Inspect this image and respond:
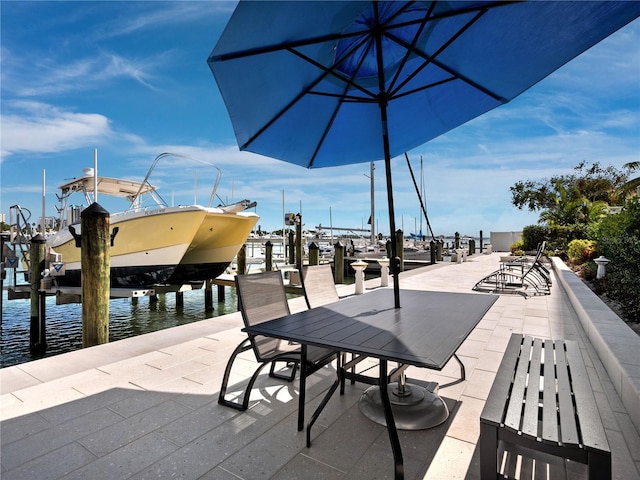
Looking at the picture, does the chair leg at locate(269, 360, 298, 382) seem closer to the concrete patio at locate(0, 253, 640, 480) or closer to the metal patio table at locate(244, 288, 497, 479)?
the concrete patio at locate(0, 253, 640, 480)

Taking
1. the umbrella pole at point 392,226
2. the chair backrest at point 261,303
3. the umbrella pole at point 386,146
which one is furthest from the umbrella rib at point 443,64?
the chair backrest at point 261,303

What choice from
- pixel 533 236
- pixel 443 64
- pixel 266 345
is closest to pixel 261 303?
pixel 266 345

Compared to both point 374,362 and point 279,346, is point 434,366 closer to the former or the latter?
point 279,346

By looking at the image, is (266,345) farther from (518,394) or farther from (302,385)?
(518,394)

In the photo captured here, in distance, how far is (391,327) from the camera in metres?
2.03

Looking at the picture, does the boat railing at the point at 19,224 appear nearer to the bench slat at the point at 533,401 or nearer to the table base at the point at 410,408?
the table base at the point at 410,408

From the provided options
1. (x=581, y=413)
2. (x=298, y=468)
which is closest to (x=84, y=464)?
(x=298, y=468)

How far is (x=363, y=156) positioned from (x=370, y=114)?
566 millimetres

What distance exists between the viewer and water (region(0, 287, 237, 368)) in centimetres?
727

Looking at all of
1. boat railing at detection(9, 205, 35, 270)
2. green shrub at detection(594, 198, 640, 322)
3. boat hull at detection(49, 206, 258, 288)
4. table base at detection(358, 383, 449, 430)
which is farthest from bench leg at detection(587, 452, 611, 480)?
boat railing at detection(9, 205, 35, 270)

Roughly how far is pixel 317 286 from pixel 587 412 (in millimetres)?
2346

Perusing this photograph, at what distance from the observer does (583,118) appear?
1686 cm

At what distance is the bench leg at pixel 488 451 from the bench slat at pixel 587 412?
0.99ft

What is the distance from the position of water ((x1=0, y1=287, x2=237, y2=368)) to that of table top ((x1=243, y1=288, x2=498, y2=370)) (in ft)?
24.0
